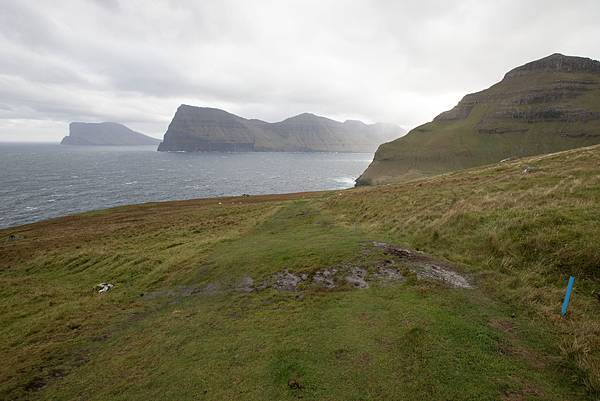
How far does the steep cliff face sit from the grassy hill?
120 meters

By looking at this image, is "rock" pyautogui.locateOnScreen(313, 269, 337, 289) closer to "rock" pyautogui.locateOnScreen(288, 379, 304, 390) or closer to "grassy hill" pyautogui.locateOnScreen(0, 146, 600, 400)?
"grassy hill" pyautogui.locateOnScreen(0, 146, 600, 400)

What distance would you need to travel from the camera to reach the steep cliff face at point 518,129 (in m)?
149

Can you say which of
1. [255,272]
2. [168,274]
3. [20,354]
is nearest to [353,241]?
[255,272]

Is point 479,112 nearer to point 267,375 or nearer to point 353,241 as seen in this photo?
point 353,241

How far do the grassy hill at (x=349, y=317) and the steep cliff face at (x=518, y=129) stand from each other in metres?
120

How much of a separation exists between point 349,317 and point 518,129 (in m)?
199

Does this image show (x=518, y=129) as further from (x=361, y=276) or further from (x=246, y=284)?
(x=246, y=284)

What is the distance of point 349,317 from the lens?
11.6 meters

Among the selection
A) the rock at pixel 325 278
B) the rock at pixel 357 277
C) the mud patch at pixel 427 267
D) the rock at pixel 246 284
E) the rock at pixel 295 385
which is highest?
the mud patch at pixel 427 267

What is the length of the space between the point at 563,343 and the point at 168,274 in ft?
70.7

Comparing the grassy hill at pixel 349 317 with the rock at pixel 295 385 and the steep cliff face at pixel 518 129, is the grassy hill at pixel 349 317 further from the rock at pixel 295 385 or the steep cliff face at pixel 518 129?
the steep cliff face at pixel 518 129

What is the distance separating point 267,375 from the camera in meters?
8.96

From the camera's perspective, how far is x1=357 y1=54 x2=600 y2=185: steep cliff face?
149000mm

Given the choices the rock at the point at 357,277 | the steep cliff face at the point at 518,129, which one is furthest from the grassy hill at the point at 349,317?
the steep cliff face at the point at 518,129
